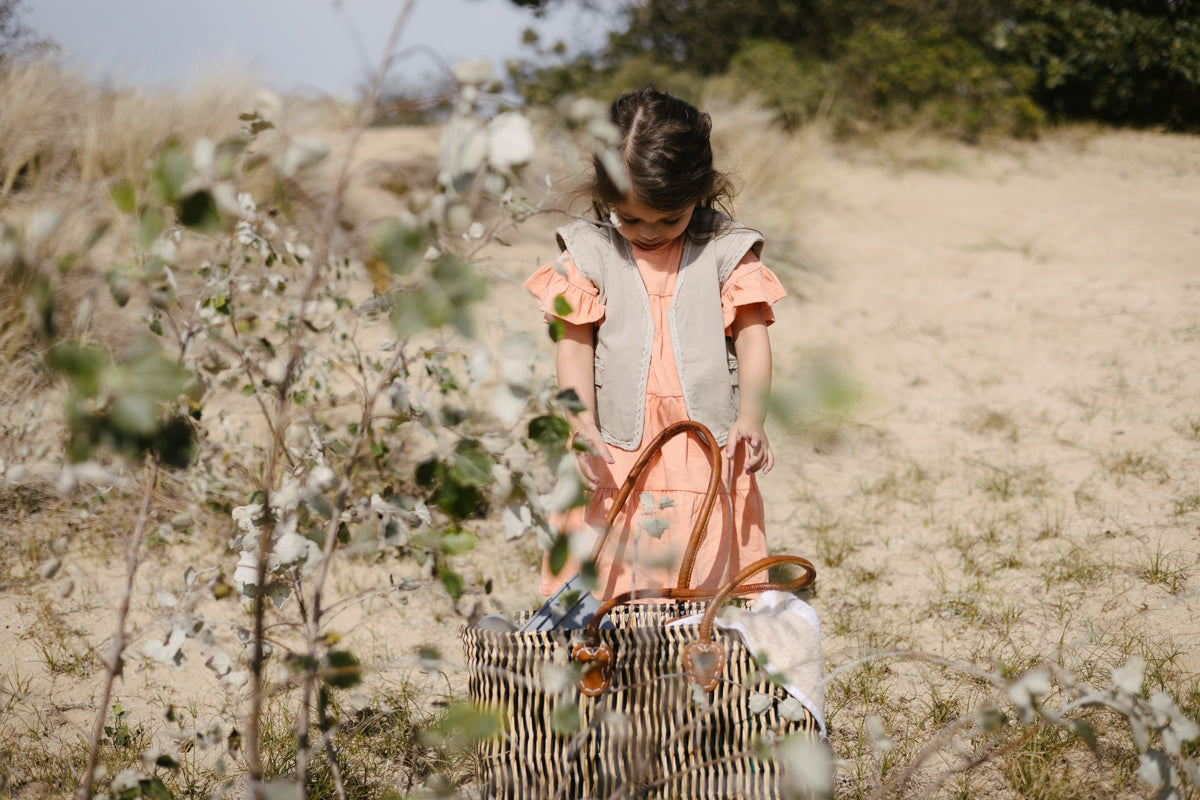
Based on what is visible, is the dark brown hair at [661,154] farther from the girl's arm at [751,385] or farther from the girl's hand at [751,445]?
the girl's hand at [751,445]

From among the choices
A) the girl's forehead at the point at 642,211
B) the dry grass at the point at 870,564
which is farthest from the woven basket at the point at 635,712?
the girl's forehead at the point at 642,211

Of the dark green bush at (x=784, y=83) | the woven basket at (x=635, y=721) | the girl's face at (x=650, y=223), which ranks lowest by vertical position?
the woven basket at (x=635, y=721)

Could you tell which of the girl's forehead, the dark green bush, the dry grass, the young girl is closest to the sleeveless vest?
the young girl

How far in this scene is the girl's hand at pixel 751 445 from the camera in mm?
1774

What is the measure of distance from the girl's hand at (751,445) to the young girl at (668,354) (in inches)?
0.4

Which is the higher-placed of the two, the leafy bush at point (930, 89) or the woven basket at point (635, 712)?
the leafy bush at point (930, 89)

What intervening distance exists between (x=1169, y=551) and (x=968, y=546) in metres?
0.55

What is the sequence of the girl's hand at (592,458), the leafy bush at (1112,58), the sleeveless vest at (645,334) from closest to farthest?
the girl's hand at (592,458)
the sleeveless vest at (645,334)
the leafy bush at (1112,58)

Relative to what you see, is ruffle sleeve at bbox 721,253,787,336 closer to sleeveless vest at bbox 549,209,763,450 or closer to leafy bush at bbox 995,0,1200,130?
sleeveless vest at bbox 549,209,763,450

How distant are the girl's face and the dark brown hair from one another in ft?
0.08

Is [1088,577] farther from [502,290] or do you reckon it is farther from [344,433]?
[502,290]

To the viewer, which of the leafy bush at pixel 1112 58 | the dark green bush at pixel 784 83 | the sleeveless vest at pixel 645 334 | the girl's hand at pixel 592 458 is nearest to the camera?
the girl's hand at pixel 592 458

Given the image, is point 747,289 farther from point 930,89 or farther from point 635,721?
point 930,89

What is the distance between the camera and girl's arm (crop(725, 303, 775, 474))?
178 centimetres
